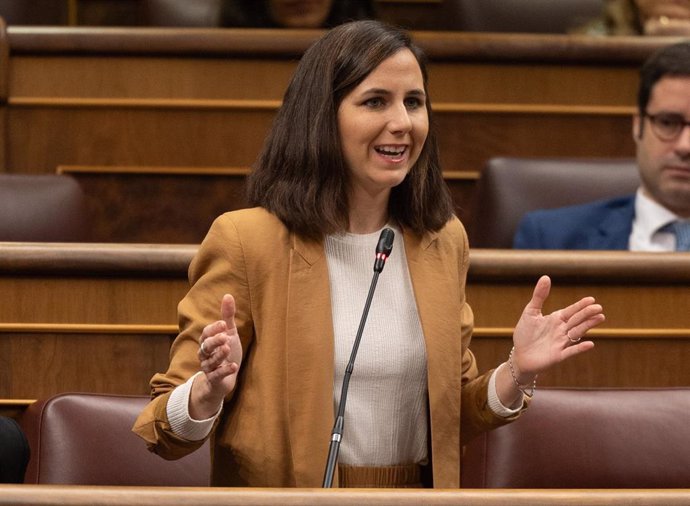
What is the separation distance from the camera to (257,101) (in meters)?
1.36

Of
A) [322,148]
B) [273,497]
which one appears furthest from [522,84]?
[273,497]

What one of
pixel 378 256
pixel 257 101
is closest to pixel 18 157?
pixel 257 101

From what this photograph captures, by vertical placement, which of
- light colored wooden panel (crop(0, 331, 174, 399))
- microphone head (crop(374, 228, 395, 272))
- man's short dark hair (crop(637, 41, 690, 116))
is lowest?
light colored wooden panel (crop(0, 331, 174, 399))

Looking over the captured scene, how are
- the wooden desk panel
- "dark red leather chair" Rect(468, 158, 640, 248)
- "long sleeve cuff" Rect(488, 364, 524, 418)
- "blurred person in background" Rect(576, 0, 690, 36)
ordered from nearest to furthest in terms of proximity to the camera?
the wooden desk panel
"long sleeve cuff" Rect(488, 364, 524, 418)
"dark red leather chair" Rect(468, 158, 640, 248)
"blurred person in background" Rect(576, 0, 690, 36)

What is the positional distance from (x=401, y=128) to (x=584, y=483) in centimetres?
26

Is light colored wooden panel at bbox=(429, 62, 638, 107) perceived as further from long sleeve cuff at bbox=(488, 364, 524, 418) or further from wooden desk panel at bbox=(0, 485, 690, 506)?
wooden desk panel at bbox=(0, 485, 690, 506)

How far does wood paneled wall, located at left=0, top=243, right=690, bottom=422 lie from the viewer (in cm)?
93

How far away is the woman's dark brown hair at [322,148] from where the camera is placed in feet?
2.55

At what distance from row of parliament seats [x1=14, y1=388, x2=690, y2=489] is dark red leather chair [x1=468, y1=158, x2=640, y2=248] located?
0.40m

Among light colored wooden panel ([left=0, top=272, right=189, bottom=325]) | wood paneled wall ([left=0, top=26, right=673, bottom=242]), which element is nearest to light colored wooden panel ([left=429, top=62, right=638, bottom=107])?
wood paneled wall ([left=0, top=26, right=673, bottom=242])

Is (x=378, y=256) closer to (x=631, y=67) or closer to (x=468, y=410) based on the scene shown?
(x=468, y=410)

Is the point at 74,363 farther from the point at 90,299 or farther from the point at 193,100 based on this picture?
the point at 193,100

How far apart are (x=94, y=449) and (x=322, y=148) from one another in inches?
9.8

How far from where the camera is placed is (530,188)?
4.11ft
